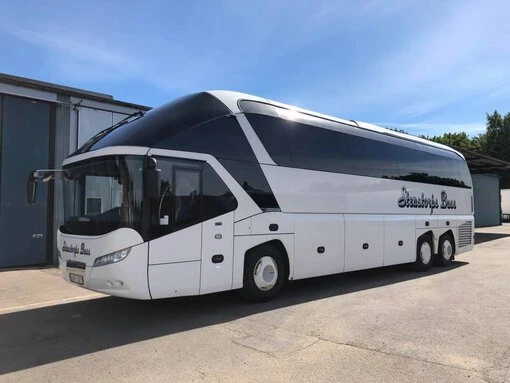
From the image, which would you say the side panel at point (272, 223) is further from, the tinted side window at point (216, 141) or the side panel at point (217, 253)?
the tinted side window at point (216, 141)

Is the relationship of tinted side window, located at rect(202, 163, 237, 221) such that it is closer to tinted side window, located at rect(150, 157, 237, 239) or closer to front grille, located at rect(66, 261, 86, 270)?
tinted side window, located at rect(150, 157, 237, 239)

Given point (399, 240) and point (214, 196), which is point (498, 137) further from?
point (214, 196)

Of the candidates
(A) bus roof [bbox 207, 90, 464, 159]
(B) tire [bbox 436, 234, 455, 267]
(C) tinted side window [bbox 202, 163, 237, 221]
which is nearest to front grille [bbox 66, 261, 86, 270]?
(C) tinted side window [bbox 202, 163, 237, 221]

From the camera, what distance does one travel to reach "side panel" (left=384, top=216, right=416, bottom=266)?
1205cm

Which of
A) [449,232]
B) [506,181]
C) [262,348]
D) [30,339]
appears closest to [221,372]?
[262,348]

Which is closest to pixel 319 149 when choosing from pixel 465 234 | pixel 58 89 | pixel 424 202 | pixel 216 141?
pixel 216 141

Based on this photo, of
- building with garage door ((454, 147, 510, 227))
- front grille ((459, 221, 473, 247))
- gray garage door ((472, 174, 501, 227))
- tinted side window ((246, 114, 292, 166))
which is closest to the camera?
tinted side window ((246, 114, 292, 166))

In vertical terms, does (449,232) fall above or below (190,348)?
above

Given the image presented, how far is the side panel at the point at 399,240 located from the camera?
1205 cm

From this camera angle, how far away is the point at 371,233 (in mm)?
11391

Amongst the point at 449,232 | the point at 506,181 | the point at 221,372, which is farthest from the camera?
the point at 506,181

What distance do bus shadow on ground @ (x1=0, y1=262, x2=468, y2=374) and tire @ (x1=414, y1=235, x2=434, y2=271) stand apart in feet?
11.8

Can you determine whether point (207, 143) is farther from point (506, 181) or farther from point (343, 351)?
point (506, 181)

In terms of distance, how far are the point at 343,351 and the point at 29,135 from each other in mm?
11044
